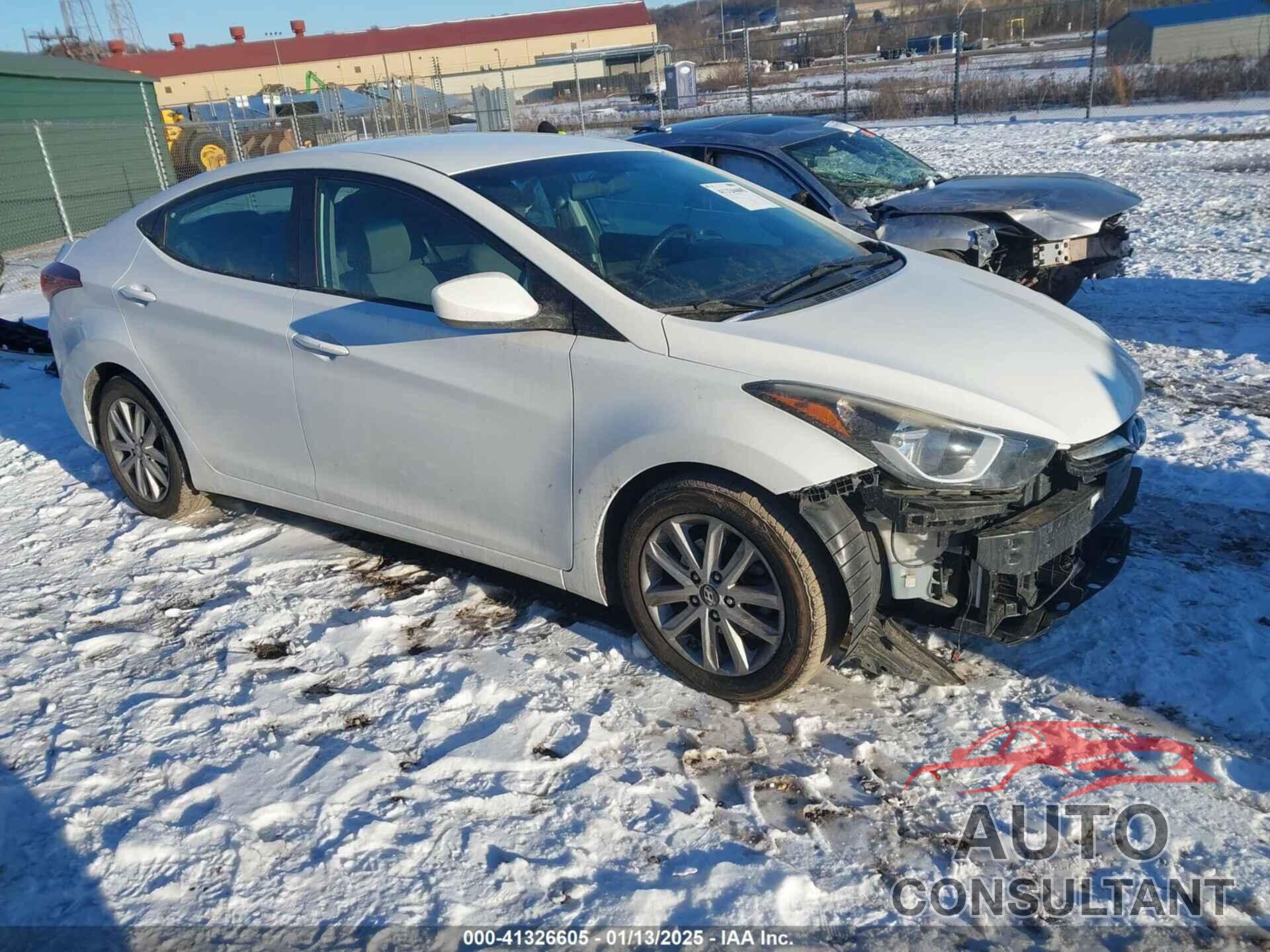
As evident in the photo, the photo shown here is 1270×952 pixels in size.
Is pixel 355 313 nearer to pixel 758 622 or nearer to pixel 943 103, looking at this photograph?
pixel 758 622

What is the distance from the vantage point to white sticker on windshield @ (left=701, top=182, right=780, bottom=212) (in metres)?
4.37

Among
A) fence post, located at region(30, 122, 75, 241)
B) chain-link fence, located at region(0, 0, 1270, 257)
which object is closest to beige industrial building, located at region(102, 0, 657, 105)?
chain-link fence, located at region(0, 0, 1270, 257)

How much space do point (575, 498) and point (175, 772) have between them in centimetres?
155

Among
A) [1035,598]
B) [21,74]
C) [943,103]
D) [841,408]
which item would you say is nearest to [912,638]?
[1035,598]

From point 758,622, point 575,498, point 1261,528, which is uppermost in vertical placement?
point 575,498

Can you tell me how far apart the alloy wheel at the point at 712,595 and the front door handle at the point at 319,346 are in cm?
152

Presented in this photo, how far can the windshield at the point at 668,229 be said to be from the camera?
11.8ft

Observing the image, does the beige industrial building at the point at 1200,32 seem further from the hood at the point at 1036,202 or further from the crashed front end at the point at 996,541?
the crashed front end at the point at 996,541

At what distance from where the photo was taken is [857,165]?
7.99 meters

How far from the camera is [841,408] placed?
10.1ft

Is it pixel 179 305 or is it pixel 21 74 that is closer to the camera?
pixel 179 305

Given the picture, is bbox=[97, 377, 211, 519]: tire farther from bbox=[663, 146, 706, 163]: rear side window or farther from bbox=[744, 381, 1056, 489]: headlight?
bbox=[663, 146, 706, 163]: rear side window

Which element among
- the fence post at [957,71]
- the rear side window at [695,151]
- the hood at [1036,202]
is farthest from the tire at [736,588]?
the fence post at [957,71]

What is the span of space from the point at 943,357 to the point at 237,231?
3091mm
